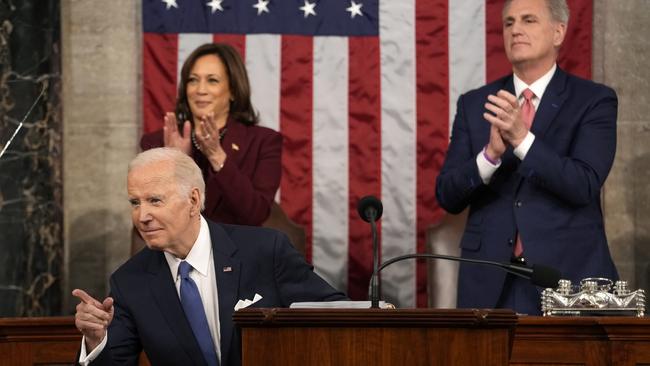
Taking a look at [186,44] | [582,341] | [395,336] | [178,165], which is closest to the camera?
[395,336]

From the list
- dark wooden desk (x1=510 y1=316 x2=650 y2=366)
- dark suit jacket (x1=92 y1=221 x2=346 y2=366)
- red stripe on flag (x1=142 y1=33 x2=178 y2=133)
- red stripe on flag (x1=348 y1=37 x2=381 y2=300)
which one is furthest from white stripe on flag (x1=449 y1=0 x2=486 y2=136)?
dark suit jacket (x1=92 y1=221 x2=346 y2=366)

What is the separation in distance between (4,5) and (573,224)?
10.2 feet

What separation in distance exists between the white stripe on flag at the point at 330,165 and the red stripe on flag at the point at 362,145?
0.03 m

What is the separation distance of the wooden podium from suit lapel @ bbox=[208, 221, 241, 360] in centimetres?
81

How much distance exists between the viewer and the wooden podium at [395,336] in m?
3.33

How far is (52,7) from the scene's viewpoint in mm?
6832

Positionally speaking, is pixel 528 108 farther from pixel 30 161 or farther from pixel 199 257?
pixel 30 161

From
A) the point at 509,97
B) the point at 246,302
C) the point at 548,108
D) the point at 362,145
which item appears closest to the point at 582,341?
the point at 509,97

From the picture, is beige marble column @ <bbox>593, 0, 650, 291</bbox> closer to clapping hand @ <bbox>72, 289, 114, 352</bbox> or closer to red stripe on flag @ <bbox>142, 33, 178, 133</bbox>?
red stripe on flag @ <bbox>142, 33, 178, 133</bbox>

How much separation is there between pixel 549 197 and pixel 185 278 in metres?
1.73

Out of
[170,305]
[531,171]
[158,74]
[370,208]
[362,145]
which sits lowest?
[170,305]

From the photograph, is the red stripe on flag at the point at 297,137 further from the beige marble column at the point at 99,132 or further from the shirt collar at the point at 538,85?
the shirt collar at the point at 538,85

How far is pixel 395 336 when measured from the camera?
3334 millimetres

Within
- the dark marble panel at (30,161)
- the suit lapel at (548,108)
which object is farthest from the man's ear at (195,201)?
the dark marble panel at (30,161)
